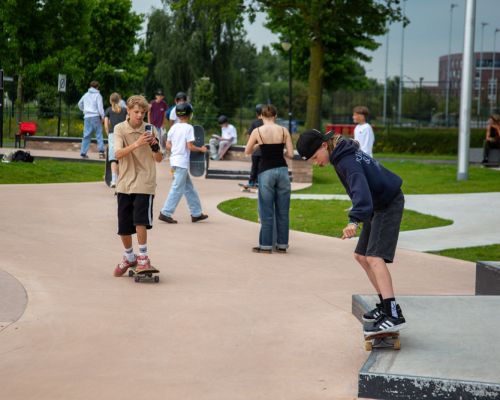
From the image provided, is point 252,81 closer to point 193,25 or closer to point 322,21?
point 193,25

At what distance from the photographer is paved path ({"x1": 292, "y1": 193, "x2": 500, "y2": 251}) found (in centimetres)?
1144

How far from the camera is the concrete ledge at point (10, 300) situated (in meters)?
6.70

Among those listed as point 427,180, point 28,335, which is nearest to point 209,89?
point 427,180

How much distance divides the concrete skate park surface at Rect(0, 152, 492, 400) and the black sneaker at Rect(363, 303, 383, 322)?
0.22 m

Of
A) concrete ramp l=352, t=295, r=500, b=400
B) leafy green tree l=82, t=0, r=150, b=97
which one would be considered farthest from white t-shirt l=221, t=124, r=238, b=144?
leafy green tree l=82, t=0, r=150, b=97

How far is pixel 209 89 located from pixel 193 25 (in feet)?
15.8

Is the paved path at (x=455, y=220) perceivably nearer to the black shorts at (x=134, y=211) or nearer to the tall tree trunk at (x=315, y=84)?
the black shorts at (x=134, y=211)

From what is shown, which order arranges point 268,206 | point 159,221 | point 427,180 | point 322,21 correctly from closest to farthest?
1. point 268,206
2. point 159,221
3. point 427,180
4. point 322,21

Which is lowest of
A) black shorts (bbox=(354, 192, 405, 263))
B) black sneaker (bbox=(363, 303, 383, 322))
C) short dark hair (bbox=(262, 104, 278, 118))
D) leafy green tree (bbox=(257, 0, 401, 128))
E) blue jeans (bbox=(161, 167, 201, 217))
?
black sneaker (bbox=(363, 303, 383, 322))

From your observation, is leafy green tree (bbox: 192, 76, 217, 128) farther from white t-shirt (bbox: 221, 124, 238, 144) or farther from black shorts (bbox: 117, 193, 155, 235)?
black shorts (bbox: 117, 193, 155, 235)

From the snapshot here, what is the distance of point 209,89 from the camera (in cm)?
5297

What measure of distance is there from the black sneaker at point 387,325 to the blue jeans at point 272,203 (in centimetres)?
453

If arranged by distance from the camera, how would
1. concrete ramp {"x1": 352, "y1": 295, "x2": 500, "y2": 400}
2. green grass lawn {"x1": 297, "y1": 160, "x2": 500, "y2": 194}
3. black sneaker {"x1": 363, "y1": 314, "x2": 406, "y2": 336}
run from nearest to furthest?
concrete ramp {"x1": 352, "y1": 295, "x2": 500, "y2": 400}
black sneaker {"x1": 363, "y1": 314, "x2": 406, "y2": 336}
green grass lawn {"x1": 297, "y1": 160, "x2": 500, "y2": 194}

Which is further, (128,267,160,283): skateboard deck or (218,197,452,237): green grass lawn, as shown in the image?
(218,197,452,237): green grass lawn
